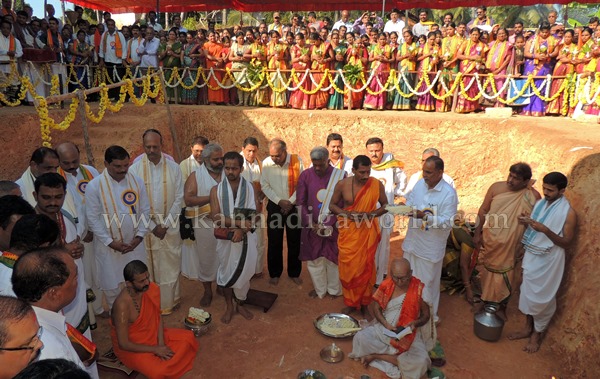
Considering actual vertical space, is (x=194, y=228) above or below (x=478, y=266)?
above

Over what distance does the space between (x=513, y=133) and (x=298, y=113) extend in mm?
4901

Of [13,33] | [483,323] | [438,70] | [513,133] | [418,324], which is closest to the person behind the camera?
[418,324]

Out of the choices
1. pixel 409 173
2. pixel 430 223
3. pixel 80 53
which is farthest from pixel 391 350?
pixel 80 53

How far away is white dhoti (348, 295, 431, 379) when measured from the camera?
4.40m

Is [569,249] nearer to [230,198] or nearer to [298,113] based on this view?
[230,198]

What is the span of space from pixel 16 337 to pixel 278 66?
10.5 metres

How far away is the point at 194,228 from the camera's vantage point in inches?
229

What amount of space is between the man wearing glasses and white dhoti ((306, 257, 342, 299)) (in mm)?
4392

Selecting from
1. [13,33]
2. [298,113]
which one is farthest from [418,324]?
[13,33]

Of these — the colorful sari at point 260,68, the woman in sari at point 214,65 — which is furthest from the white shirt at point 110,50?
the colorful sari at point 260,68

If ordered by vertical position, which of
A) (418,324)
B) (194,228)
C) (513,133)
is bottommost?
(418,324)

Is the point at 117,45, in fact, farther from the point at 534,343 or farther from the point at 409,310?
the point at 534,343

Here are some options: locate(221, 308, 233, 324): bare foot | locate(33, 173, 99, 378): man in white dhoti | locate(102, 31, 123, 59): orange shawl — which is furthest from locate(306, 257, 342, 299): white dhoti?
locate(102, 31, 123, 59): orange shawl

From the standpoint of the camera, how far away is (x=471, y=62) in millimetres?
10719
